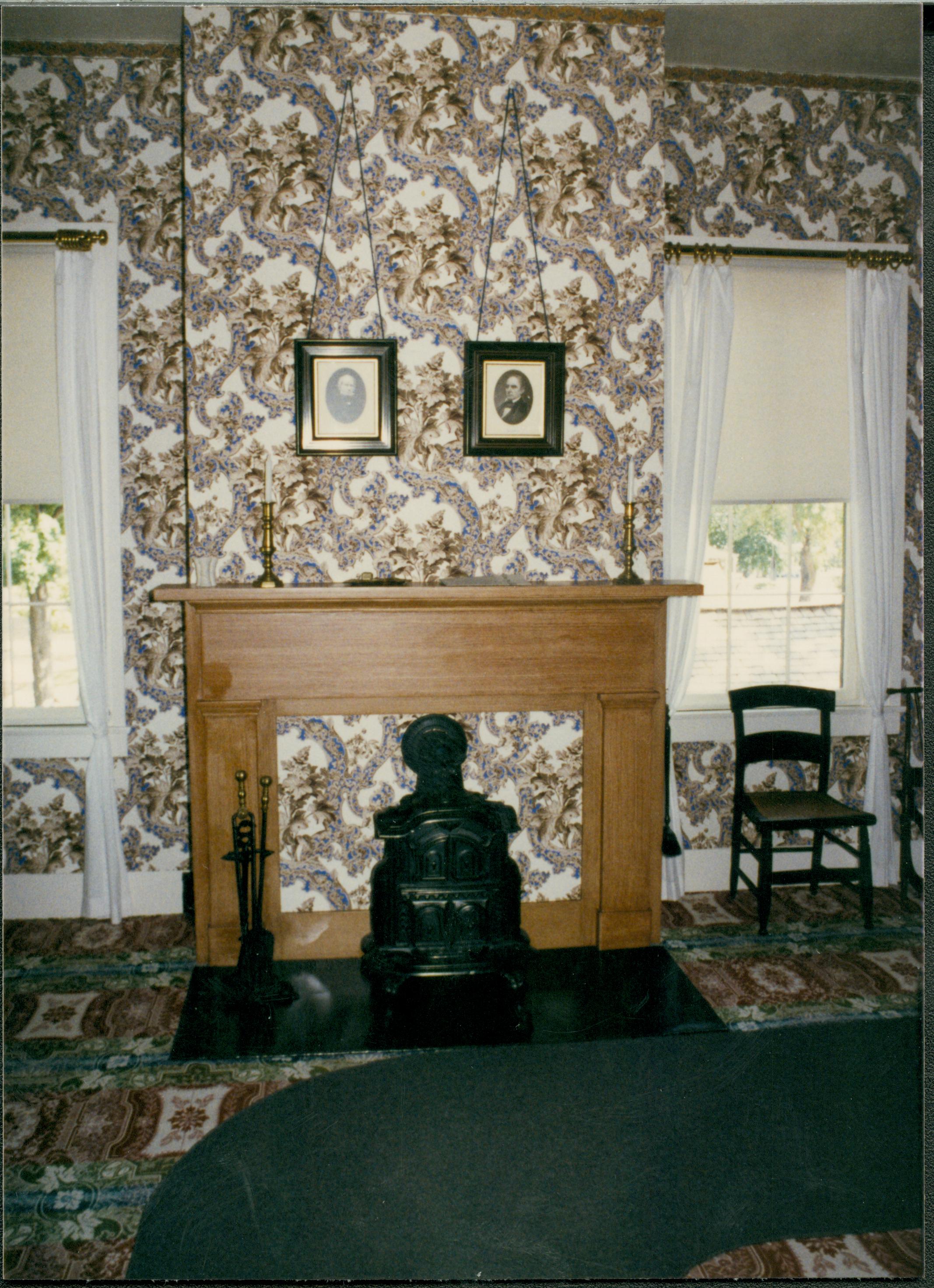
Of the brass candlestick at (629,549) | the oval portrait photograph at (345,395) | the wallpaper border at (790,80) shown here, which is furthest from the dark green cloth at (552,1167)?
the wallpaper border at (790,80)

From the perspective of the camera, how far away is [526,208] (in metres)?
2.91

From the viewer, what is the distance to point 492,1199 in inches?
65.7

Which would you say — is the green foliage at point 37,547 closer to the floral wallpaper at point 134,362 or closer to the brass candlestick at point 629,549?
the floral wallpaper at point 134,362

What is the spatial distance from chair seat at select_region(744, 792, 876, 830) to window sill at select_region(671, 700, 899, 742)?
0.37 m

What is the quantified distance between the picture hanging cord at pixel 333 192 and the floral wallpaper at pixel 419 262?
0.02 m

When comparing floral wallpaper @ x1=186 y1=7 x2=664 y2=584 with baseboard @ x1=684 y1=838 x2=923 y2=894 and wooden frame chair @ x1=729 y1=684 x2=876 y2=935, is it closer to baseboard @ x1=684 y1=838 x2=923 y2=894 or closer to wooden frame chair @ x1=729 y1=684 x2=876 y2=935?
wooden frame chair @ x1=729 y1=684 x2=876 y2=935

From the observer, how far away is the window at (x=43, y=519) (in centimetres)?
325

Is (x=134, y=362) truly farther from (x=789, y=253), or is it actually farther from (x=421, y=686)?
(x=789, y=253)

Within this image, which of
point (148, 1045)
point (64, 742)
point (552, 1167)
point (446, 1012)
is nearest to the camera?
point (552, 1167)

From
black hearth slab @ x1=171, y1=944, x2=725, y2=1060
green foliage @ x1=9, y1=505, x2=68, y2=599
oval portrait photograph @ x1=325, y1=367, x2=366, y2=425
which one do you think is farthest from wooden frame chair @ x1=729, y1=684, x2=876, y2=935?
green foliage @ x1=9, y1=505, x2=68, y2=599

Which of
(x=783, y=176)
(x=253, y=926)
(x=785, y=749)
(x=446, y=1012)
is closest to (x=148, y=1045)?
(x=253, y=926)

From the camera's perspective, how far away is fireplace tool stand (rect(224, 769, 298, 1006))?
105 inches

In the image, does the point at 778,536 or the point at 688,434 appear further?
the point at 778,536

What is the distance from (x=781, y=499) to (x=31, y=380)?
10.4 feet
